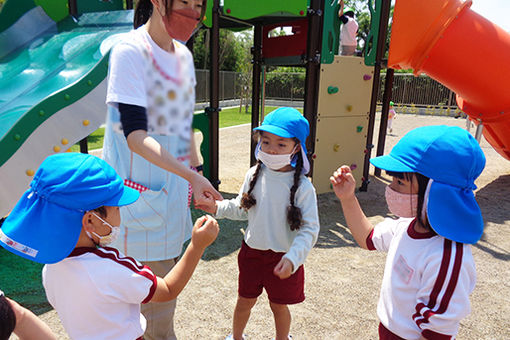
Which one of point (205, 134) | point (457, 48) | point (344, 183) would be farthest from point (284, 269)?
point (457, 48)

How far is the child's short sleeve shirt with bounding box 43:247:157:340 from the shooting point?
1195 millimetres

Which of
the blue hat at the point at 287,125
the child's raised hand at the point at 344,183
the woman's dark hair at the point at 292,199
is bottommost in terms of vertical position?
the woman's dark hair at the point at 292,199

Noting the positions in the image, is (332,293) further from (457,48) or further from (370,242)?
(457,48)

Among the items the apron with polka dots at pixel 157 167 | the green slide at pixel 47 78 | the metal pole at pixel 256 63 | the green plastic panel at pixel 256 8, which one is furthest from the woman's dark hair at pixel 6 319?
the metal pole at pixel 256 63

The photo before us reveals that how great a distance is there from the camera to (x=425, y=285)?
1308 mm

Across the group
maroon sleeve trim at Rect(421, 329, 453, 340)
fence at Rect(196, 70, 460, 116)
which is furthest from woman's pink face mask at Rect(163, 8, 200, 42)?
fence at Rect(196, 70, 460, 116)

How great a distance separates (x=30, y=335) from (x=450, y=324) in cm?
142

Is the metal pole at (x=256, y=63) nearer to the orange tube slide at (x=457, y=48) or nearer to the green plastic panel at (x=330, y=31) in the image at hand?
the green plastic panel at (x=330, y=31)

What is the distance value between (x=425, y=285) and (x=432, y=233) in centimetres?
20

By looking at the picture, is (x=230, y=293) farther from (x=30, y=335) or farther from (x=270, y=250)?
(x=30, y=335)

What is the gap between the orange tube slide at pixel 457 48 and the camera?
16.0 feet

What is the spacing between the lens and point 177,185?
5.51 feet

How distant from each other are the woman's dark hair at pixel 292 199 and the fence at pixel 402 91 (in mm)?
20365

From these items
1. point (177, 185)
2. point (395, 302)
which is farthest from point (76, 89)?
point (395, 302)
